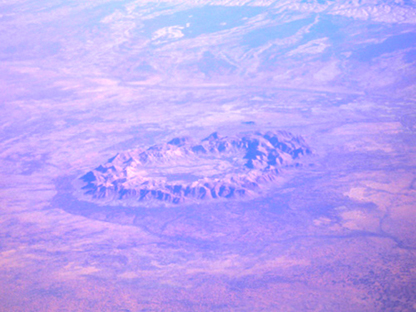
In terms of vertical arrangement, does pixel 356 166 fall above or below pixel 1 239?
below

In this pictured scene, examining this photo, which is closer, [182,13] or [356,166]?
[356,166]

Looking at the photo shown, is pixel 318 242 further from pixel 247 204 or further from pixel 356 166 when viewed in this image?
pixel 356 166

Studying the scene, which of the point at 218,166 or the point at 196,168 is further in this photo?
the point at 218,166

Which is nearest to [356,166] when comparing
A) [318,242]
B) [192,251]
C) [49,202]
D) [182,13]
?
[318,242]

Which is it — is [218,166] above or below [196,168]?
below

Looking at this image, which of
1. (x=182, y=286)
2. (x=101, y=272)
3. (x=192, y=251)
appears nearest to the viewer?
(x=182, y=286)

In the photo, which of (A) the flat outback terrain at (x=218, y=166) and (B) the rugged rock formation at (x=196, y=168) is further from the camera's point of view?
(B) the rugged rock formation at (x=196, y=168)

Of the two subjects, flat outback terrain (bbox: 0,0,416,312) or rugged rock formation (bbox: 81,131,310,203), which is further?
Answer: rugged rock formation (bbox: 81,131,310,203)

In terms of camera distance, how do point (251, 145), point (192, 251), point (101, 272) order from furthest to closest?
point (251, 145) < point (192, 251) < point (101, 272)
